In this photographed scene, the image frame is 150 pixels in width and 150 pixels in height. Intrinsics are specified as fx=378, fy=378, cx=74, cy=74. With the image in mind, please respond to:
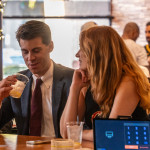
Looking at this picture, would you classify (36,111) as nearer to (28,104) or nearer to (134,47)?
(28,104)

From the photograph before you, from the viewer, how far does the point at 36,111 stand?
9.24ft

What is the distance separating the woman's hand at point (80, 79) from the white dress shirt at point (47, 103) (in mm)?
407

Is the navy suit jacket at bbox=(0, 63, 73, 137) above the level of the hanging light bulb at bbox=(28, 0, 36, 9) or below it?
below

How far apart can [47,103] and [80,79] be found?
17.4 inches

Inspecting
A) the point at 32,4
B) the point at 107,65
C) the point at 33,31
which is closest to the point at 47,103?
the point at 33,31

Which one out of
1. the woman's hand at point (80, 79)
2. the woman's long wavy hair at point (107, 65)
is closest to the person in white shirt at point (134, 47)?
the woman's hand at point (80, 79)

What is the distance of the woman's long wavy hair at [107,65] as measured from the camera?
7.32 ft

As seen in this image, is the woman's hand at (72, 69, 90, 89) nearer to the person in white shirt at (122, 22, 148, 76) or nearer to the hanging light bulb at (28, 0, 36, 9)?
the person in white shirt at (122, 22, 148, 76)

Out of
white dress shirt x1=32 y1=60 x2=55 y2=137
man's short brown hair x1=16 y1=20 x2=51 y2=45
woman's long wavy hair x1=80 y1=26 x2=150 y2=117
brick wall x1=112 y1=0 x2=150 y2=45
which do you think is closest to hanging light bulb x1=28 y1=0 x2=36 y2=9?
brick wall x1=112 y1=0 x2=150 y2=45

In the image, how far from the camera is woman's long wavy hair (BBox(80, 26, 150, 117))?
7.32ft

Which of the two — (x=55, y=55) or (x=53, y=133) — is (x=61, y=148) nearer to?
(x=53, y=133)

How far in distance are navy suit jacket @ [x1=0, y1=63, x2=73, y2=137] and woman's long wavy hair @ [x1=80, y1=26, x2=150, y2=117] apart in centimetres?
61

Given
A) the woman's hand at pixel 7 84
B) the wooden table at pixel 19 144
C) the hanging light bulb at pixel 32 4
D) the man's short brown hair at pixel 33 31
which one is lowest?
the wooden table at pixel 19 144

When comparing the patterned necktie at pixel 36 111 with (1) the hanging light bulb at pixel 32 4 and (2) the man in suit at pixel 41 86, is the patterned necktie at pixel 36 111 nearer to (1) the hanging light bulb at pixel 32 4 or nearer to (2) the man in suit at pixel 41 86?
(2) the man in suit at pixel 41 86
